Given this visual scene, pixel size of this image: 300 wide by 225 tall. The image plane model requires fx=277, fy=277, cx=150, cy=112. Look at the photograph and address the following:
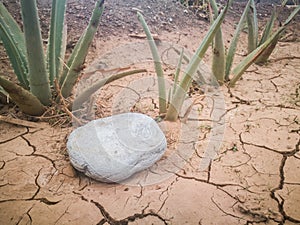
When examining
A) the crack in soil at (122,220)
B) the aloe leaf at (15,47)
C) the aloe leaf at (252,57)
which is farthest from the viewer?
the aloe leaf at (252,57)

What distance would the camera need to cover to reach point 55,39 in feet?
5.09

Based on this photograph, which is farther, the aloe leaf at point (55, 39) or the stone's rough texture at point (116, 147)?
the aloe leaf at point (55, 39)

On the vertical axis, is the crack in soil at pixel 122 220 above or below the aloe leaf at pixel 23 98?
below

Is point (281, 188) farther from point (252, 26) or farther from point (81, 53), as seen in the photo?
point (252, 26)

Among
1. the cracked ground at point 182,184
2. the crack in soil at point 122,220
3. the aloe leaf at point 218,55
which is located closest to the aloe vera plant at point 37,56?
the cracked ground at point 182,184

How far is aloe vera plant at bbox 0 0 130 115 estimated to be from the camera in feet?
4.08

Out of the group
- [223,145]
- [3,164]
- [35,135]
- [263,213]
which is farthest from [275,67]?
[3,164]

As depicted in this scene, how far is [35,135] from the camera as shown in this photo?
4.64 ft

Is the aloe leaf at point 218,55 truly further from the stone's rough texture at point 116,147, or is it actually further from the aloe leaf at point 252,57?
the stone's rough texture at point 116,147

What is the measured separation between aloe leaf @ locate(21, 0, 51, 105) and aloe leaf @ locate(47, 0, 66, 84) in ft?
0.36

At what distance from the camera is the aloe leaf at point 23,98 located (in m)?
1.25

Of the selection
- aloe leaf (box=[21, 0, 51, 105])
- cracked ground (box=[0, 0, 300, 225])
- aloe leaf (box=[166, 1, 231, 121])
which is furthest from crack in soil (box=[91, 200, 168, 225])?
aloe leaf (box=[21, 0, 51, 105])

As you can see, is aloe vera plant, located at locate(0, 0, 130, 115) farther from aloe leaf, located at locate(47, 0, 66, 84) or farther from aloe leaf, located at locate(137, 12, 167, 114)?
aloe leaf, located at locate(137, 12, 167, 114)

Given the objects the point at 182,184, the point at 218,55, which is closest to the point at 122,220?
the point at 182,184
